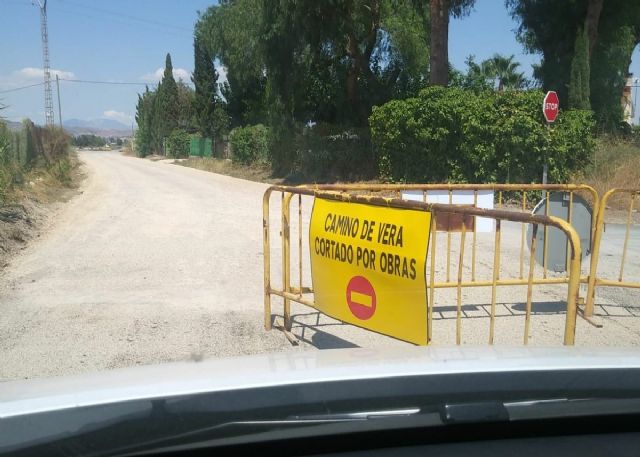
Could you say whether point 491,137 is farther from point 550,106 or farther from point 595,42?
point 595,42

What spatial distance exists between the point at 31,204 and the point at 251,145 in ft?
Result: 60.8

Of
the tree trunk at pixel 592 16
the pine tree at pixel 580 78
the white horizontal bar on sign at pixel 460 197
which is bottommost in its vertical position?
the white horizontal bar on sign at pixel 460 197

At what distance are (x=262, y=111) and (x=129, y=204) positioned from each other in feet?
68.5

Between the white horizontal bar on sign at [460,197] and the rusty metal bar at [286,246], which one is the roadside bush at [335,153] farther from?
the rusty metal bar at [286,246]

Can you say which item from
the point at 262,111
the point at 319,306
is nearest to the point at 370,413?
the point at 319,306

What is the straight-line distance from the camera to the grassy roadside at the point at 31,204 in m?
10.9

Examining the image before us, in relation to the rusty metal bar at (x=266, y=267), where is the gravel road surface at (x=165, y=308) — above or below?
below

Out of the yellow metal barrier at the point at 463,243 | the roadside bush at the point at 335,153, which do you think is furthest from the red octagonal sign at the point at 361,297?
the roadside bush at the point at 335,153

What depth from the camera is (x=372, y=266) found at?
469 cm

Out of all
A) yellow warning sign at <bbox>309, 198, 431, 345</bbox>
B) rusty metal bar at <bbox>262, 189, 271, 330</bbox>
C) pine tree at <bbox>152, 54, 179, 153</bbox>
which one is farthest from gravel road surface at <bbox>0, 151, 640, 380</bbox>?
pine tree at <bbox>152, 54, 179, 153</bbox>

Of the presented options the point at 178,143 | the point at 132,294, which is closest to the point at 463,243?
the point at 132,294

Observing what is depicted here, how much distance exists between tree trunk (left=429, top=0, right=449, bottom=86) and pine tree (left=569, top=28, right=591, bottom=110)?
14.9 ft

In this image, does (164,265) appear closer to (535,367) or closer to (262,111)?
(535,367)

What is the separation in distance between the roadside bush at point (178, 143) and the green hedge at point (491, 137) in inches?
1596
